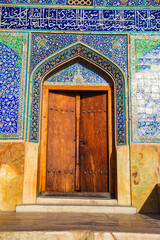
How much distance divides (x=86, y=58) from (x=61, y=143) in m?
→ 1.83

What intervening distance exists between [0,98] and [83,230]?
10.6ft

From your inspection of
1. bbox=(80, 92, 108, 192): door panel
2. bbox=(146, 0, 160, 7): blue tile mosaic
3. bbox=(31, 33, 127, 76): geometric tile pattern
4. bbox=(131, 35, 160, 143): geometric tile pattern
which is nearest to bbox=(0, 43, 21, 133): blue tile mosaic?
bbox=(31, 33, 127, 76): geometric tile pattern

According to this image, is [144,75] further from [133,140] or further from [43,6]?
[43,6]

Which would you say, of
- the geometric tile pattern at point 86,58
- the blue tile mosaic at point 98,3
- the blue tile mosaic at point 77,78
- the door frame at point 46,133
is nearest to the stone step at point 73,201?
the door frame at point 46,133

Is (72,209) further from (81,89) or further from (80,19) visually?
(80,19)

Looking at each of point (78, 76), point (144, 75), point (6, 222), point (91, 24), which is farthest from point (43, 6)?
point (6, 222)

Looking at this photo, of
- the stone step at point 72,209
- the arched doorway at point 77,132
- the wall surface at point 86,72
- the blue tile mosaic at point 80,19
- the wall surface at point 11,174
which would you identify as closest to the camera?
the stone step at point 72,209

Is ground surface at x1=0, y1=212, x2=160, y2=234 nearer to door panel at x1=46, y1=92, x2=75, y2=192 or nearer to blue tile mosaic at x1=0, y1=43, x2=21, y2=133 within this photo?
door panel at x1=46, y1=92, x2=75, y2=192

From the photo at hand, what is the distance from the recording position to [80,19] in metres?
6.12

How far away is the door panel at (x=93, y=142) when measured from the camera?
585 cm

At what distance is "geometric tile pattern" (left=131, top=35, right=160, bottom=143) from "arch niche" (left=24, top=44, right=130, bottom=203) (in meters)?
0.25

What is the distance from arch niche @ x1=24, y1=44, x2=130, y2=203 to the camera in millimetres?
5715

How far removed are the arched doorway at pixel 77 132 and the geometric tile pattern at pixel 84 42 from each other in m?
0.38

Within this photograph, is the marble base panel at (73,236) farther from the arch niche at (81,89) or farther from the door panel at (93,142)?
the door panel at (93,142)
